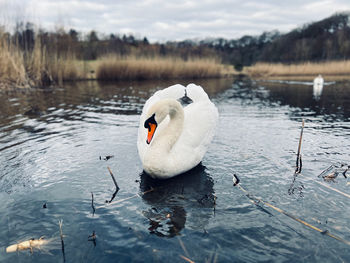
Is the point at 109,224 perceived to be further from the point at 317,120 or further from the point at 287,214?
the point at 317,120

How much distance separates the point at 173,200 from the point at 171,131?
39.2 inches

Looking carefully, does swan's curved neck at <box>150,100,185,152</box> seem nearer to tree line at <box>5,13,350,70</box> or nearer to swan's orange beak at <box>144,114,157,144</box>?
swan's orange beak at <box>144,114,157,144</box>

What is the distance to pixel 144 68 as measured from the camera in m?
20.9

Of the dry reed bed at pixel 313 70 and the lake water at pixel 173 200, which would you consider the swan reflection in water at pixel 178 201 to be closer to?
the lake water at pixel 173 200

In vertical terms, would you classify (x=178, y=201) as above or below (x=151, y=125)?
below

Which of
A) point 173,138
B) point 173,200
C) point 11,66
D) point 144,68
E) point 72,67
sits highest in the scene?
point 144,68

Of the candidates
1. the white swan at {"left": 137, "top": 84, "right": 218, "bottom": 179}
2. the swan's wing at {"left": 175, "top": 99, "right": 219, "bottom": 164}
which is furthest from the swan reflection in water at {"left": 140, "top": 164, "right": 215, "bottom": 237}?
the swan's wing at {"left": 175, "top": 99, "right": 219, "bottom": 164}

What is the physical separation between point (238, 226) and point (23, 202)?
2.56 metres

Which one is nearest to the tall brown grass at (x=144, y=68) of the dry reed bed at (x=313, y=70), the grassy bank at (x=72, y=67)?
the grassy bank at (x=72, y=67)

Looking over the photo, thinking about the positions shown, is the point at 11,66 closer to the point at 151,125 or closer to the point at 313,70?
the point at 151,125

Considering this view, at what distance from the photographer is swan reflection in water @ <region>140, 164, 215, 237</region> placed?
2.97 m

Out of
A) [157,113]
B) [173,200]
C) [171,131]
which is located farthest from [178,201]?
[157,113]

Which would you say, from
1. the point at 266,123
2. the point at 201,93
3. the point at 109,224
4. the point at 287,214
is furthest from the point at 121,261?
the point at 266,123

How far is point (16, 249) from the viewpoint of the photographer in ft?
8.52
